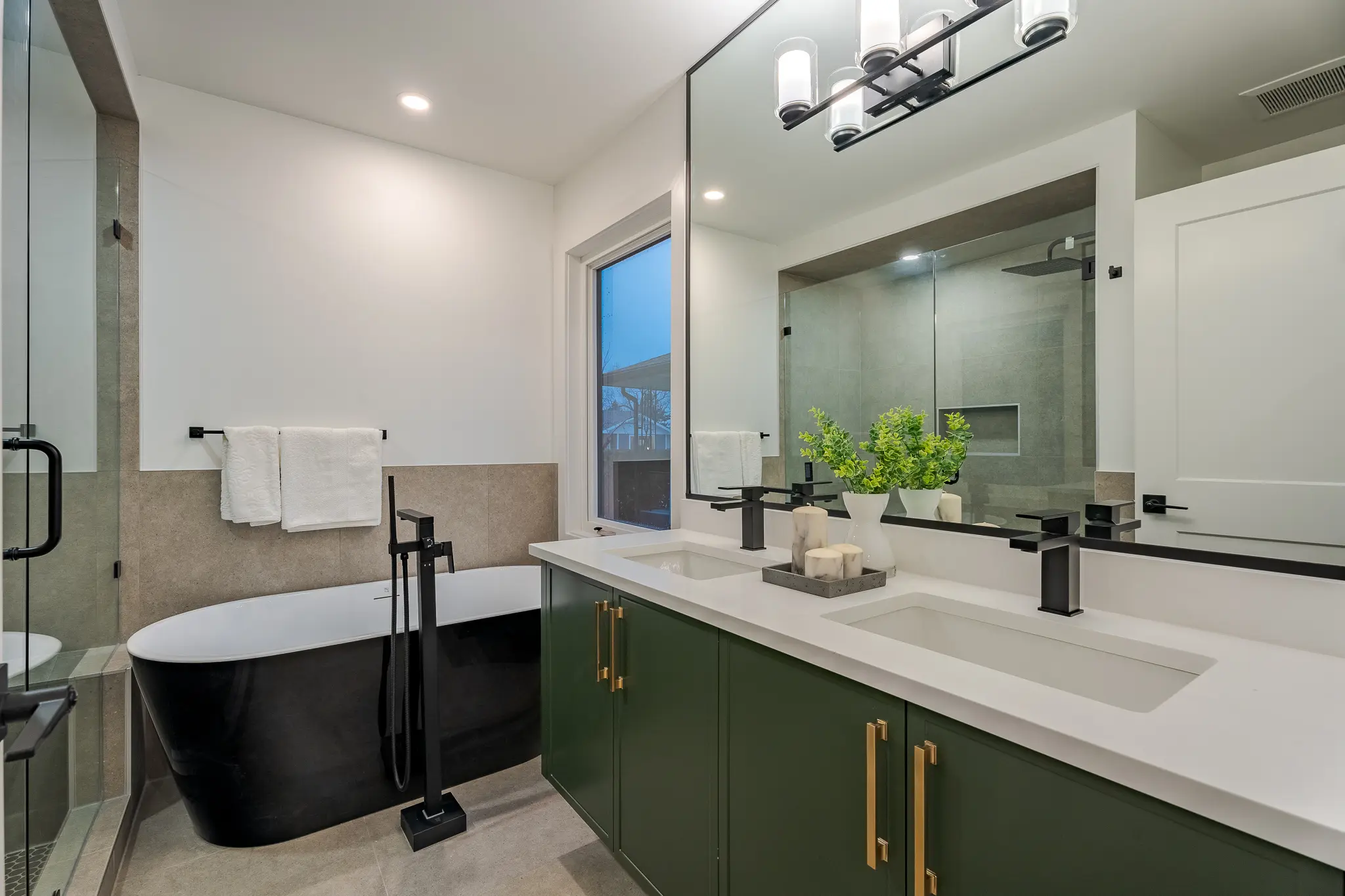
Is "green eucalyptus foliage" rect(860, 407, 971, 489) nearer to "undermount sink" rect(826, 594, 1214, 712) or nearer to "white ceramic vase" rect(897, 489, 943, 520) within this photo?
"white ceramic vase" rect(897, 489, 943, 520)

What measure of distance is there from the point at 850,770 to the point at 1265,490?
0.82m

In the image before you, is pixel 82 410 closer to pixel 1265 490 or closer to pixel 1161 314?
pixel 1161 314

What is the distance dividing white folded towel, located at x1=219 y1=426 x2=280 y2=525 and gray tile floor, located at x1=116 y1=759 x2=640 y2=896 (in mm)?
1048

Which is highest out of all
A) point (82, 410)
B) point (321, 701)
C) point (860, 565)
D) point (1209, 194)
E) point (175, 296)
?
point (175, 296)

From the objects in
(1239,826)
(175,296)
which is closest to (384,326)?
(175,296)

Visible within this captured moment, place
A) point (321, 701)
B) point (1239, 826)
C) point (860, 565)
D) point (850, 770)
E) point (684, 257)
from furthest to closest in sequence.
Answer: point (684, 257)
point (321, 701)
point (860, 565)
point (850, 770)
point (1239, 826)

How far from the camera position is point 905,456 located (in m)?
1.48

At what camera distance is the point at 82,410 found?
6.20 ft

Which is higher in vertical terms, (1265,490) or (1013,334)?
(1013,334)

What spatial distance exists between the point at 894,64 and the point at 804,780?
1.56 m

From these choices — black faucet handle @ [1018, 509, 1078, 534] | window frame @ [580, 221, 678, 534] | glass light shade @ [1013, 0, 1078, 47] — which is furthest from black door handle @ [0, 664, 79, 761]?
window frame @ [580, 221, 678, 534]

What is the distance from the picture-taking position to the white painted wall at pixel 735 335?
2.05 meters

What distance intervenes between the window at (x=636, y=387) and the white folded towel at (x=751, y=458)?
1.69ft

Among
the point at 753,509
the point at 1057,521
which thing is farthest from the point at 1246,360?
the point at 753,509
